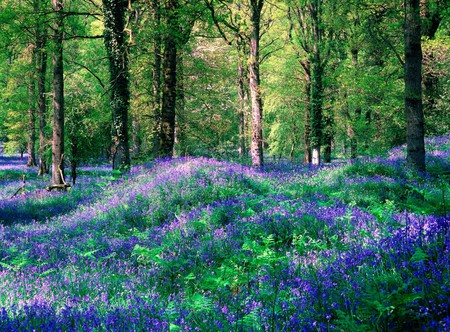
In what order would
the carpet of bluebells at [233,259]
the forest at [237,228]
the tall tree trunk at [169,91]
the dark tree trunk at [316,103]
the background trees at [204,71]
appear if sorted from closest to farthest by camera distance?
the carpet of bluebells at [233,259] < the forest at [237,228] < the background trees at [204,71] < the tall tree trunk at [169,91] < the dark tree trunk at [316,103]

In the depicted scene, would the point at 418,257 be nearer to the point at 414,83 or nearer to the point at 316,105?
the point at 414,83

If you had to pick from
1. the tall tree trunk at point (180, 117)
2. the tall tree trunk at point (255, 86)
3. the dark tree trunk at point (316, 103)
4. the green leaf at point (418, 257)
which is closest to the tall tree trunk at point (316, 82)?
the dark tree trunk at point (316, 103)

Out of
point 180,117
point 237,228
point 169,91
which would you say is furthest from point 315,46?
point 237,228

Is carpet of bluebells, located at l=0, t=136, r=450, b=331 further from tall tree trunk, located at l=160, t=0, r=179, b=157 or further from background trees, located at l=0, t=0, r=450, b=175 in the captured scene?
background trees, located at l=0, t=0, r=450, b=175

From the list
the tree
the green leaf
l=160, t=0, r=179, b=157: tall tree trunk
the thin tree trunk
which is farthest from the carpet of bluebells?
the tree

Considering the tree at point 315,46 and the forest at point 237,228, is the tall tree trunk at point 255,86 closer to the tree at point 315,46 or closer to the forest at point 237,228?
the forest at point 237,228

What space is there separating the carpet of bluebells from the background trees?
12.6ft

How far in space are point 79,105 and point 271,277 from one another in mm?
16072

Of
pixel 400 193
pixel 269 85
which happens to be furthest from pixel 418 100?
pixel 269 85

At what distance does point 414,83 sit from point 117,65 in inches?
320

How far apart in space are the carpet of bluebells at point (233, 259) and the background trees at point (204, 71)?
151 inches

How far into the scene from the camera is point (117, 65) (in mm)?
10328

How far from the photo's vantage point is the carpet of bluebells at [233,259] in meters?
2.39

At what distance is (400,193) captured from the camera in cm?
681
